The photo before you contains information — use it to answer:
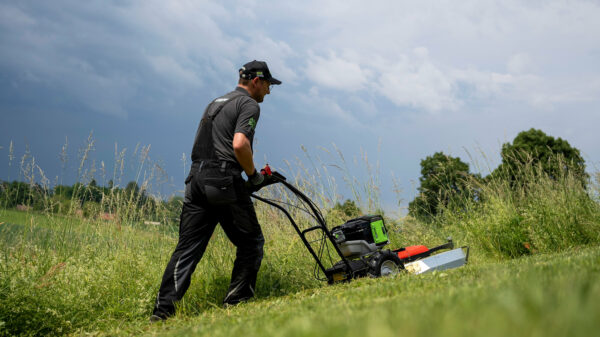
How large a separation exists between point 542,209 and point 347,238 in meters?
3.51

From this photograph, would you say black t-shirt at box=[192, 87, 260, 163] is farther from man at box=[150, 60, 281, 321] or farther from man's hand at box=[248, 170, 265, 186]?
man's hand at box=[248, 170, 265, 186]

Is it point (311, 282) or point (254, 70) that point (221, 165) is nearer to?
point (254, 70)

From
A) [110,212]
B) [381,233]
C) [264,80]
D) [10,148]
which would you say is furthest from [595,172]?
[10,148]

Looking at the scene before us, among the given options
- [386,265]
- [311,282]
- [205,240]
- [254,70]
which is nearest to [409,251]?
[386,265]

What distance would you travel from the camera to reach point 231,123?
4855 mm

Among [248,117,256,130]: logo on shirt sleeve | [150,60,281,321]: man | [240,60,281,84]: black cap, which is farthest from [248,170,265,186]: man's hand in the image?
[240,60,281,84]: black cap

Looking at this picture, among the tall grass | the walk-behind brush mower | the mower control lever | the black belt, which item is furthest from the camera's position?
the tall grass

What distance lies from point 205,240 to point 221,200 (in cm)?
54

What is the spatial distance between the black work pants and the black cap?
3.82 ft

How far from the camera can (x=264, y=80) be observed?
5.32m

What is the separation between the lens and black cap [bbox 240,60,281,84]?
17.2ft

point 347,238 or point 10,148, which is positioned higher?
point 10,148

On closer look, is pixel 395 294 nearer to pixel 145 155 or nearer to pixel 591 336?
pixel 591 336

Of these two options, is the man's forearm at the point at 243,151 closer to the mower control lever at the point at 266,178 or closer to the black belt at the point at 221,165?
the black belt at the point at 221,165
